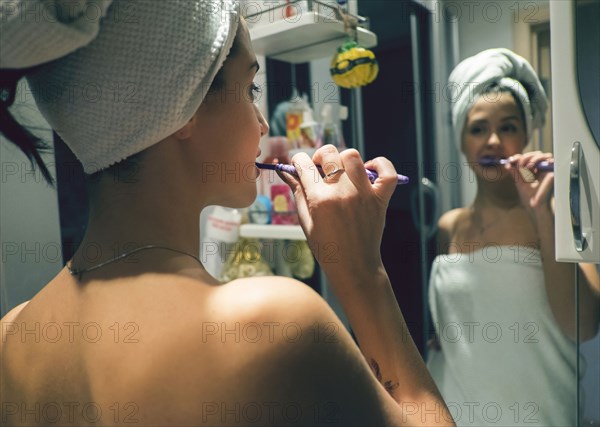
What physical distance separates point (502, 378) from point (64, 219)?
99cm

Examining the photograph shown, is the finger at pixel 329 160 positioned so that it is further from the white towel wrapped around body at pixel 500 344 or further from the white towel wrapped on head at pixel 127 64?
the white towel wrapped around body at pixel 500 344

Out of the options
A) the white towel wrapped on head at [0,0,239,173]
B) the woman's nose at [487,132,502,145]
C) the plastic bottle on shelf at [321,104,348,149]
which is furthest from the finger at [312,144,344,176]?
the plastic bottle on shelf at [321,104,348,149]

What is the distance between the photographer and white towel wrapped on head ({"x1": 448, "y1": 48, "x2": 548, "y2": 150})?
0.90 meters

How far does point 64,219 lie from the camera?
1.02 m

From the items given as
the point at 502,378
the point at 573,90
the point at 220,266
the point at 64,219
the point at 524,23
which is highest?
the point at 524,23

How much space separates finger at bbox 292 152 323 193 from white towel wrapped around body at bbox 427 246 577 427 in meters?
0.54

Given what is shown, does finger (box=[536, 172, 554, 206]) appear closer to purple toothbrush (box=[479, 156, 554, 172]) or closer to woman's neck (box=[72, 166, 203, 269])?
purple toothbrush (box=[479, 156, 554, 172])

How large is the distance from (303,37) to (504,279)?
2.42ft

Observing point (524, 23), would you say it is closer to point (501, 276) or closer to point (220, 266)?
point (501, 276)

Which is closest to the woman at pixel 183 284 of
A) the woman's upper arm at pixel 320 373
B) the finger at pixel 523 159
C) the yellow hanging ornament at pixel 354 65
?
the woman's upper arm at pixel 320 373

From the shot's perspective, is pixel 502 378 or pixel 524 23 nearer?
pixel 524 23

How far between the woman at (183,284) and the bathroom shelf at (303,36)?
1.88 ft

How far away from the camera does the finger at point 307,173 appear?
2.09ft

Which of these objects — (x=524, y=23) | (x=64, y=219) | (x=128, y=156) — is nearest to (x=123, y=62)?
(x=128, y=156)
